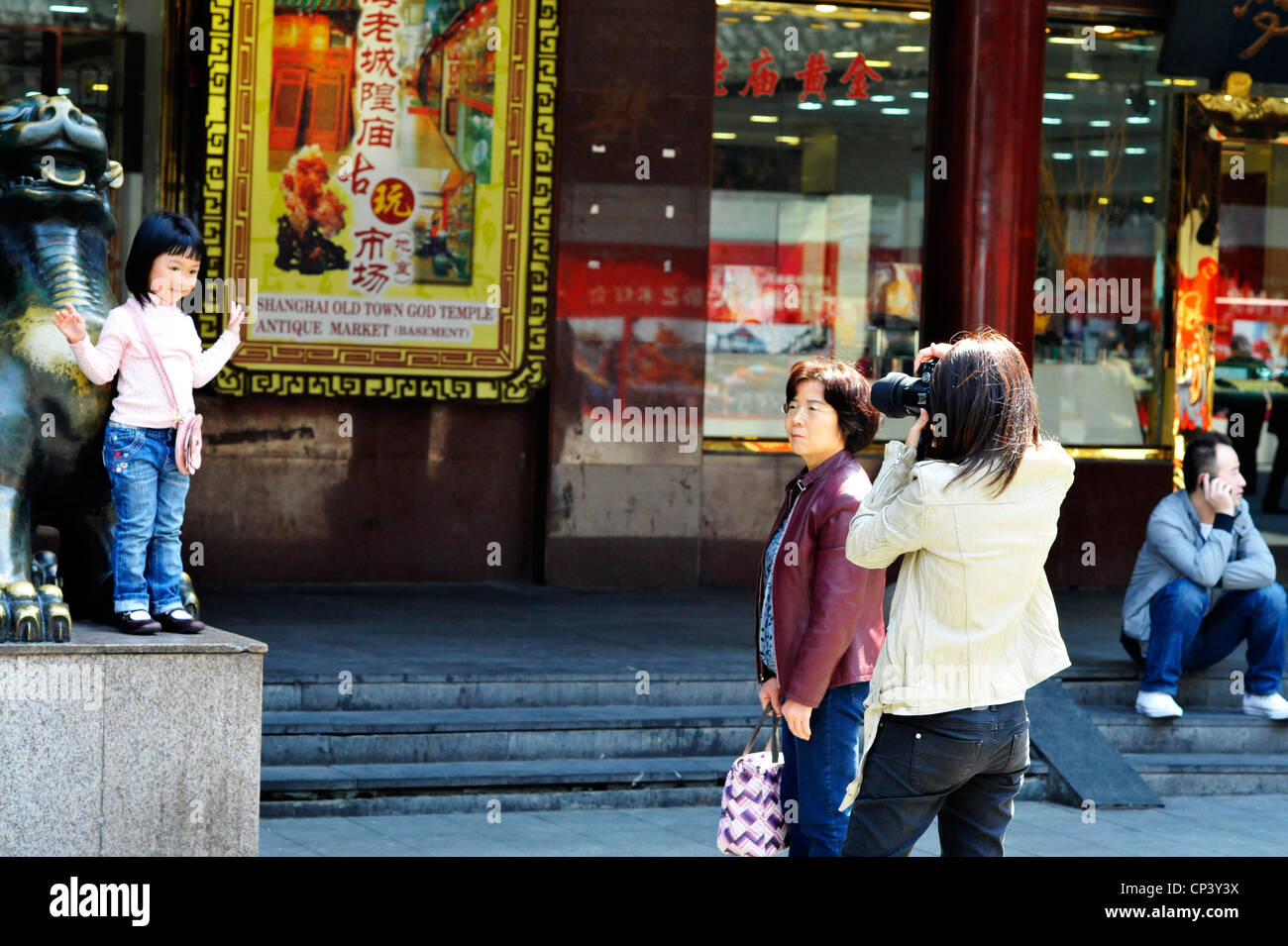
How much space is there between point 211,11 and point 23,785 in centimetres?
637

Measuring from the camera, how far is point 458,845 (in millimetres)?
6336

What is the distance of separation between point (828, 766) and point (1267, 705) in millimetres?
3934

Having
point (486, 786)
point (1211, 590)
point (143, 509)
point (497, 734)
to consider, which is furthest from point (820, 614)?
point (1211, 590)

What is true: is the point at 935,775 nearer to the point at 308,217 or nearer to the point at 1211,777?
the point at 1211,777

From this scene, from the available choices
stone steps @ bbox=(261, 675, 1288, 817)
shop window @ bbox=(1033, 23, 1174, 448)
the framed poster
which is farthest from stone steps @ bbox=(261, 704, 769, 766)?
shop window @ bbox=(1033, 23, 1174, 448)

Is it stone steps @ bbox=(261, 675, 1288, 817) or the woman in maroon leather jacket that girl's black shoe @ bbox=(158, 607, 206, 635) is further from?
stone steps @ bbox=(261, 675, 1288, 817)

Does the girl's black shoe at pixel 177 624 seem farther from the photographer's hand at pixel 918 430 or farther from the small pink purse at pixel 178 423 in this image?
the photographer's hand at pixel 918 430

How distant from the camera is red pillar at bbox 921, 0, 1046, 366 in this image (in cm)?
866

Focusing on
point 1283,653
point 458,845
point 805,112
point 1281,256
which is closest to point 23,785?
point 458,845

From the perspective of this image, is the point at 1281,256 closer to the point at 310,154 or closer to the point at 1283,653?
the point at 1283,653

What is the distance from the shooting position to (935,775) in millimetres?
4152

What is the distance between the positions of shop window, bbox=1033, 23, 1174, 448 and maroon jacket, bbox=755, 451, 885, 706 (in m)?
7.09

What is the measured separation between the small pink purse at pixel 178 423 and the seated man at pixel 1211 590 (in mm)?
4683

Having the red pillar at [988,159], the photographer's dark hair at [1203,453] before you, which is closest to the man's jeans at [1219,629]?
the photographer's dark hair at [1203,453]
